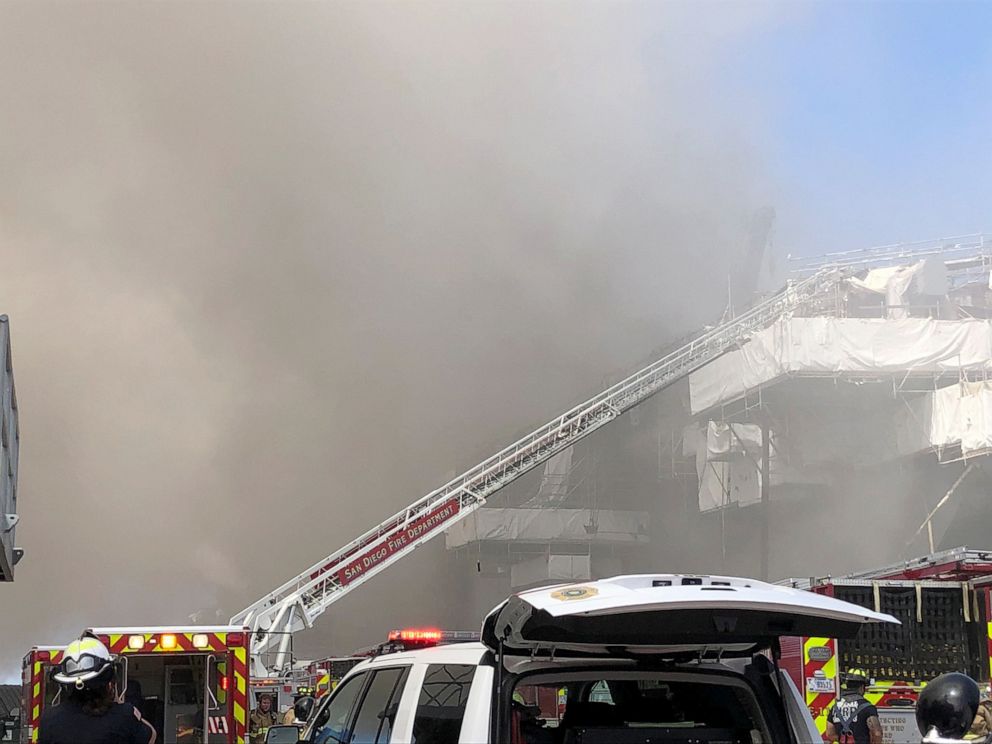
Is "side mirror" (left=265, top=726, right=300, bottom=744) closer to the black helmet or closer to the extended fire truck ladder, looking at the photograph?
the black helmet

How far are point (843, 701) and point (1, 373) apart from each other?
543 centimetres

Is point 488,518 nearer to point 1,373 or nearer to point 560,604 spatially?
point 1,373

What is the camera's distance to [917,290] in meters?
28.3

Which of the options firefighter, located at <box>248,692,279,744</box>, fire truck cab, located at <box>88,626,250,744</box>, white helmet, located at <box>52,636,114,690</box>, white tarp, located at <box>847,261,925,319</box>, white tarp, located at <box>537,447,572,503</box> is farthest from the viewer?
white tarp, located at <box>537,447,572,503</box>

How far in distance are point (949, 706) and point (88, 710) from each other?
2414 mm

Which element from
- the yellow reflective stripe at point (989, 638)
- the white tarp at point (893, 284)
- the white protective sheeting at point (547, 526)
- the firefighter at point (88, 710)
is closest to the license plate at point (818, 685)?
the yellow reflective stripe at point (989, 638)

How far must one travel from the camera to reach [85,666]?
3.52 m

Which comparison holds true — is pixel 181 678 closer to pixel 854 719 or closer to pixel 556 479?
pixel 854 719

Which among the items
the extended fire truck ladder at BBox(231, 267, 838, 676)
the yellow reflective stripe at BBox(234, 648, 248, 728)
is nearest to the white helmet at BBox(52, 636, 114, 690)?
the yellow reflective stripe at BBox(234, 648, 248, 728)

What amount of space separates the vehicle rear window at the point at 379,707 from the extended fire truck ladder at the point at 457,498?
1490 centimetres

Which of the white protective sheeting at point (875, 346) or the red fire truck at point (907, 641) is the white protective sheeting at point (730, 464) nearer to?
the white protective sheeting at point (875, 346)

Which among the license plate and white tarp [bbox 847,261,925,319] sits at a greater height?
white tarp [bbox 847,261,925,319]

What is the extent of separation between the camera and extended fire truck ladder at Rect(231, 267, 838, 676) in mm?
20766

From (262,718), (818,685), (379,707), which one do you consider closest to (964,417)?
(262,718)
